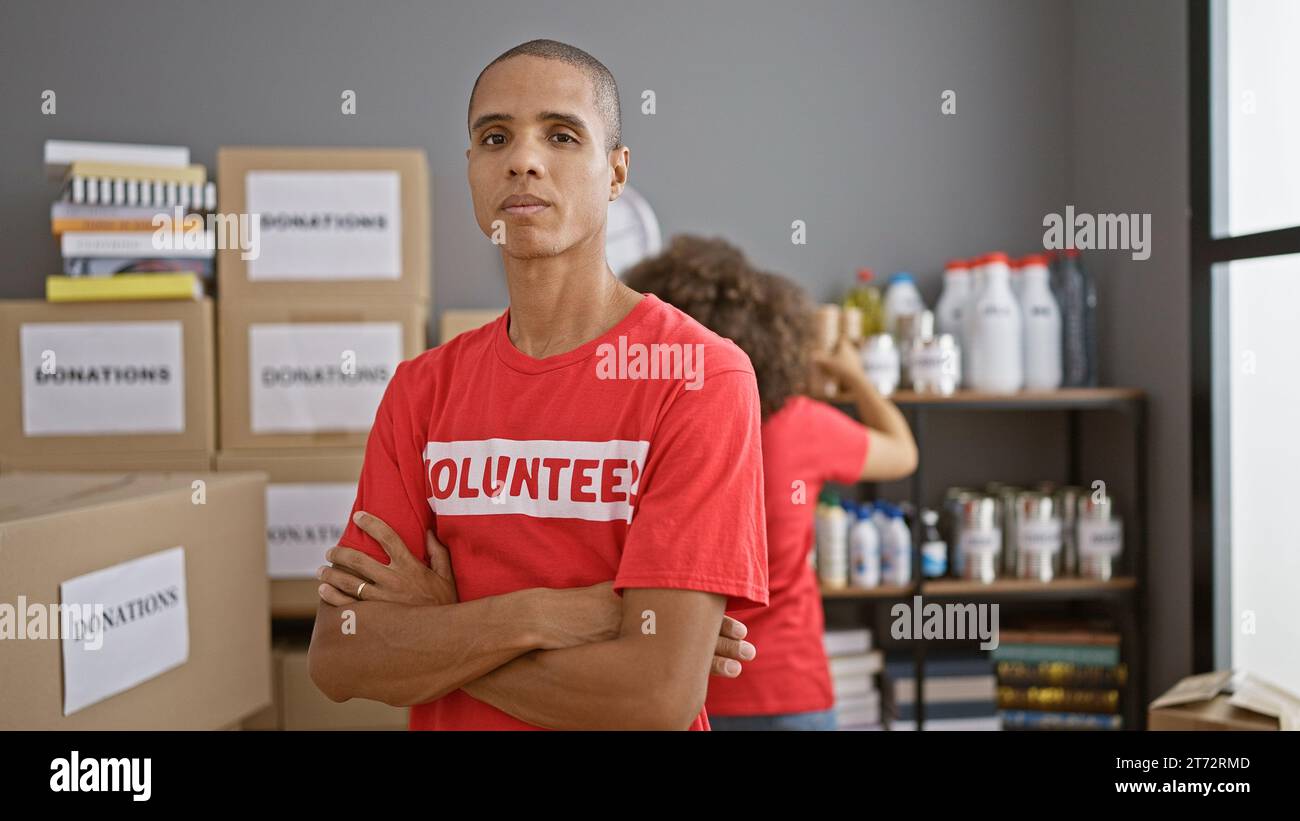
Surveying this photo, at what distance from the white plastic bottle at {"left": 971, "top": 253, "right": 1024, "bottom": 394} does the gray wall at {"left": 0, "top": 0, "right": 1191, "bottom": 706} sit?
12.9 inches

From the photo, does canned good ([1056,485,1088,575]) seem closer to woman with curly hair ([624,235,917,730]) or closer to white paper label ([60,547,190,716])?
woman with curly hair ([624,235,917,730])

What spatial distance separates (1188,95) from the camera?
174 cm

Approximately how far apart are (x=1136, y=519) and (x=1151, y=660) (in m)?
0.33

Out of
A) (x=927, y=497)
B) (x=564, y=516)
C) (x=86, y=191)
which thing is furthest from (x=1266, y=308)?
(x=86, y=191)

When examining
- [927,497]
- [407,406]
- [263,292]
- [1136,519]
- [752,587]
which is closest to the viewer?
[752,587]

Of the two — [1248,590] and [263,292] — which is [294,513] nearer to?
[263,292]

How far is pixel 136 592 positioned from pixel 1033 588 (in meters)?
1.81

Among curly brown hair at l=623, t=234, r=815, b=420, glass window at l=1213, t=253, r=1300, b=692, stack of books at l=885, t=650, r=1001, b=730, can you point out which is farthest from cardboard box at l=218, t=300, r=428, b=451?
glass window at l=1213, t=253, r=1300, b=692

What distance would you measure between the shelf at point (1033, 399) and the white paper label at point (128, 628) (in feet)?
4.98

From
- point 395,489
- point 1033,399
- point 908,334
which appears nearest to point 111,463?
point 395,489

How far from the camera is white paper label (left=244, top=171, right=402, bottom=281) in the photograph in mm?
1894

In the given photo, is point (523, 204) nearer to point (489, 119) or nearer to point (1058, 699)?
point (489, 119)

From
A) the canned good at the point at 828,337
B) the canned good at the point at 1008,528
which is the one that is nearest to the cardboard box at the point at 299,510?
the canned good at the point at 828,337

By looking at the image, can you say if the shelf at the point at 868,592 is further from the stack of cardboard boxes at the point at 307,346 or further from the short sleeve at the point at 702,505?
the short sleeve at the point at 702,505
